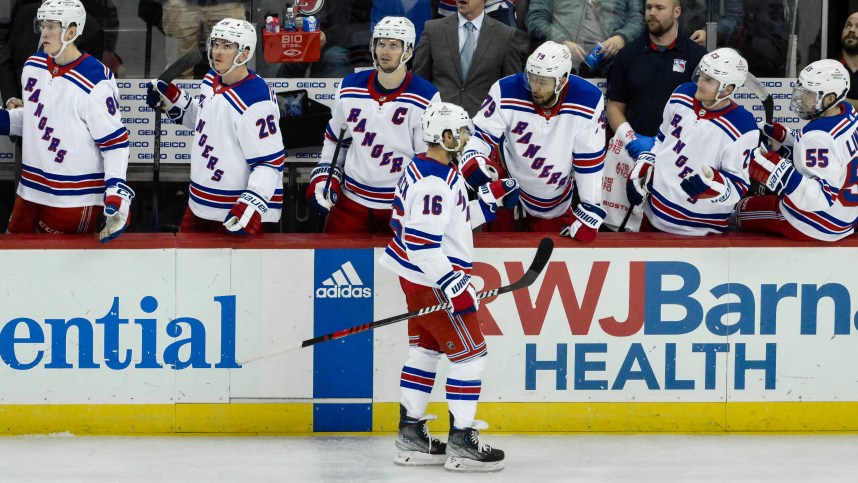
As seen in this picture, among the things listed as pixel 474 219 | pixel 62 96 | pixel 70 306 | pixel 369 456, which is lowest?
pixel 369 456

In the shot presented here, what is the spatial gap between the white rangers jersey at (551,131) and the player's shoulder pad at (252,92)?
91 centimetres

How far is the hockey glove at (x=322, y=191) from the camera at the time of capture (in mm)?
5902

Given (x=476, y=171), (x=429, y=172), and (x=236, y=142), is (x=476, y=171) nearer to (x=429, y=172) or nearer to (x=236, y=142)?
(x=429, y=172)

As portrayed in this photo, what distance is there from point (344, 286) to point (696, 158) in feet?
5.44

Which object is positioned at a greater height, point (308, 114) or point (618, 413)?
point (308, 114)

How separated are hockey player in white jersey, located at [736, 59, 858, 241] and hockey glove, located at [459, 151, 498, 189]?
116 centimetres

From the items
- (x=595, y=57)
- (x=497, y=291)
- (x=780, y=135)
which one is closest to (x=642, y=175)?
(x=780, y=135)

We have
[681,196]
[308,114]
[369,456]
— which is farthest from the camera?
[308,114]

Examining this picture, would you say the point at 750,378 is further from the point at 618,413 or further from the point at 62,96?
the point at 62,96

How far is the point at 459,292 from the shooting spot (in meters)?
5.04

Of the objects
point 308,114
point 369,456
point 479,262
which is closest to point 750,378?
point 479,262

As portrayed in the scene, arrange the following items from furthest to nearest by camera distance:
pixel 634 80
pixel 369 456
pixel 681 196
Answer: pixel 634 80 < pixel 681 196 < pixel 369 456

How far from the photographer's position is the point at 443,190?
16.5 ft

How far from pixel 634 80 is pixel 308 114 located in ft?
5.76
